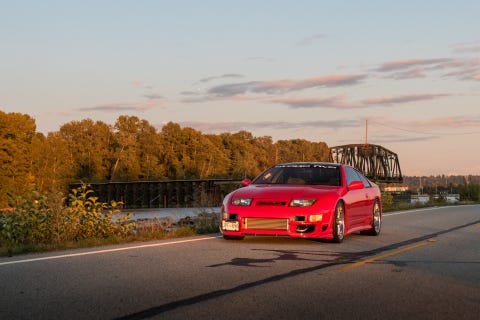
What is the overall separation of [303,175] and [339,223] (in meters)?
1.55

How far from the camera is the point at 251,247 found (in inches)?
454

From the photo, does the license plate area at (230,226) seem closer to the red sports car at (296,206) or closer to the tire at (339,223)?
the red sports car at (296,206)

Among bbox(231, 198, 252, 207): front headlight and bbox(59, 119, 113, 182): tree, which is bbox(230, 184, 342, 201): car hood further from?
bbox(59, 119, 113, 182): tree

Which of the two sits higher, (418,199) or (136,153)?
(136,153)

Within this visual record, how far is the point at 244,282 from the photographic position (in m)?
7.77

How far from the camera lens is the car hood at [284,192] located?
40.3ft

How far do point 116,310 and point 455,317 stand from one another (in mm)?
2889

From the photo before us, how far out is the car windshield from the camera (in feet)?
44.9

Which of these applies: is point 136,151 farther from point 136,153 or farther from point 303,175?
point 303,175

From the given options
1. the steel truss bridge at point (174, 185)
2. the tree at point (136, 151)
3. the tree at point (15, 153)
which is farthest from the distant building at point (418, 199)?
the tree at point (136, 151)

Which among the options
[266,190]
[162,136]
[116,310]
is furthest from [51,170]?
[116,310]

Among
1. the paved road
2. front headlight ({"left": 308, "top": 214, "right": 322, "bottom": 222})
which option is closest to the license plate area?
the paved road

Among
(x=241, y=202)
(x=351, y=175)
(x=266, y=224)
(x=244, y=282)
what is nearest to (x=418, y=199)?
(x=351, y=175)

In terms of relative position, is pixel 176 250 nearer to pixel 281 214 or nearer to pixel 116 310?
pixel 281 214
